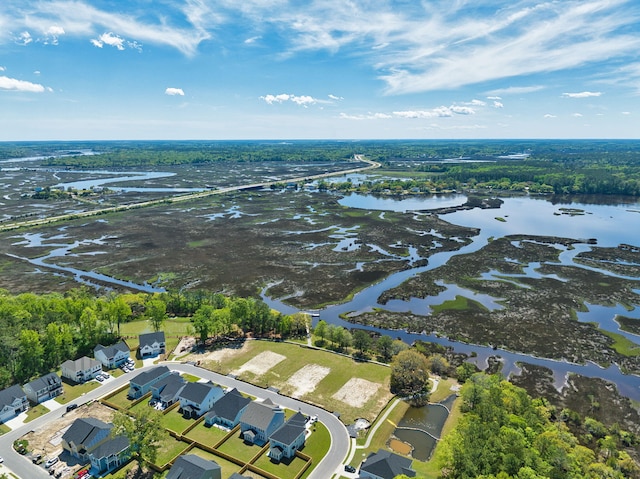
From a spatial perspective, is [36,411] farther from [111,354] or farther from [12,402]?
[111,354]

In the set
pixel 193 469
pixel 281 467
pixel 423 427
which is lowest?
pixel 423 427

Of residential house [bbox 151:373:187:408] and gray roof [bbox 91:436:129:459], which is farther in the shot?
residential house [bbox 151:373:187:408]

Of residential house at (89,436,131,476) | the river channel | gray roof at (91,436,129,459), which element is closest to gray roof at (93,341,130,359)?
residential house at (89,436,131,476)

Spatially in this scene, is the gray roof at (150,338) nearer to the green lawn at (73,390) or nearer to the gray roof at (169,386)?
the green lawn at (73,390)

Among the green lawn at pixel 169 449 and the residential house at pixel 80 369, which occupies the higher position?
the residential house at pixel 80 369

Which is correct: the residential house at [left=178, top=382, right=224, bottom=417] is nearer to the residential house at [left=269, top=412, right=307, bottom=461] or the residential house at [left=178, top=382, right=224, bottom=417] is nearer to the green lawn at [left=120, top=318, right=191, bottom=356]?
the residential house at [left=269, top=412, right=307, bottom=461]

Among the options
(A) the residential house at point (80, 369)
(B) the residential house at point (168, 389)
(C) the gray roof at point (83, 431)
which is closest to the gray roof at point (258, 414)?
(B) the residential house at point (168, 389)

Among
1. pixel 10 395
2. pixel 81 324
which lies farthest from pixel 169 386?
pixel 81 324
